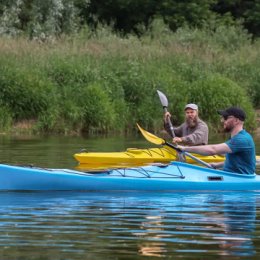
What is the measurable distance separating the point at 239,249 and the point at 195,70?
17.3 m

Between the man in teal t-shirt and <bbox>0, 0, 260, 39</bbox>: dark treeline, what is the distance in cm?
1716

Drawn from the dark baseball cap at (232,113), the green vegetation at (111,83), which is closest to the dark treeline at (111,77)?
the green vegetation at (111,83)

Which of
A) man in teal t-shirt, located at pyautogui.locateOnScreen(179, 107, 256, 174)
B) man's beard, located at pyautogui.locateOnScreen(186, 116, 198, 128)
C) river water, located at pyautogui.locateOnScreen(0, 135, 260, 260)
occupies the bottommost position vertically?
river water, located at pyautogui.locateOnScreen(0, 135, 260, 260)

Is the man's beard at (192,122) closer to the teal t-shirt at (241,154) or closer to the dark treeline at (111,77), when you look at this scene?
the teal t-shirt at (241,154)

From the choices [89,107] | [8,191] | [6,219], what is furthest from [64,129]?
[6,219]

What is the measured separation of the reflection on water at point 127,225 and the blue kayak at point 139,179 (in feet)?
0.55

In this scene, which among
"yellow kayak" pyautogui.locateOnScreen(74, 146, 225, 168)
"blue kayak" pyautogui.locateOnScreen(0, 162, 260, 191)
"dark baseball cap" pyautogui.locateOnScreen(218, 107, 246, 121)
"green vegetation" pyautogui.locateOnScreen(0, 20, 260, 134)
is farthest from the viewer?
"green vegetation" pyautogui.locateOnScreen(0, 20, 260, 134)

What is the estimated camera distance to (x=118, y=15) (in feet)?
125

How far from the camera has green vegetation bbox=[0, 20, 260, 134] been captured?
2309 cm

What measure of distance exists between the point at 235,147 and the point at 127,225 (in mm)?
3028

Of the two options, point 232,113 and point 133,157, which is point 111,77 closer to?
point 133,157

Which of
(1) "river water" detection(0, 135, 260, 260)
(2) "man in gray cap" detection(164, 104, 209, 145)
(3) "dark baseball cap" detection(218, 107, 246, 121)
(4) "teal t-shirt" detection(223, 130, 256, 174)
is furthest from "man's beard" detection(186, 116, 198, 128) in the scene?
(3) "dark baseball cap" detection(218, 107, 246, 121)

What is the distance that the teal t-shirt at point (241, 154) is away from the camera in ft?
41.3

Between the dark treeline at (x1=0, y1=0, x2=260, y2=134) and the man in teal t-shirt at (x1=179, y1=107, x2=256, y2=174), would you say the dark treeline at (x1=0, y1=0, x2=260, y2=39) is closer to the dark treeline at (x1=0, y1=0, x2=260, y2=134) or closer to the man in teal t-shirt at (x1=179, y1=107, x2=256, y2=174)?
the dark treeline at (x1=0, y1=0, x2=260, y2=134)
